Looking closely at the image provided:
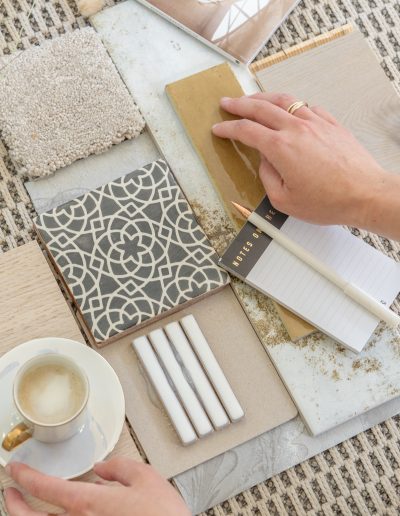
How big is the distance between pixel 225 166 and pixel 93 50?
0.20 metres

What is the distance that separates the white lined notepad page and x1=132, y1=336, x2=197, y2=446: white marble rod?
133 millimetres

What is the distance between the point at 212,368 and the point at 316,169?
0.23m

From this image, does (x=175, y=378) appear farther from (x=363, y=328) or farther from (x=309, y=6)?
(x=309, y=6)

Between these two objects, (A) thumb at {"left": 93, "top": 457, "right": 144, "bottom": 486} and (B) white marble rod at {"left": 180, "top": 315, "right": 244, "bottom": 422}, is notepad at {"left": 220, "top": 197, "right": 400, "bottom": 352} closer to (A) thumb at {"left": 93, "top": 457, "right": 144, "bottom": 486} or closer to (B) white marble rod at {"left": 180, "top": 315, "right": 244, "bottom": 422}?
(B) white marble rod at {"left": 180, "top": 315, "right": 244, "bottom": 422}

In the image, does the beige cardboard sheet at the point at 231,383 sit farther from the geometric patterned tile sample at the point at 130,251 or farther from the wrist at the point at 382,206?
the wrist at the point at 382,206

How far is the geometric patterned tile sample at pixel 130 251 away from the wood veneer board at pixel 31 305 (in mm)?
17

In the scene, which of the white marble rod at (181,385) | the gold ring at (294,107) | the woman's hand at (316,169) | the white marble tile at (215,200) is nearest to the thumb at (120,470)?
the white marble rod at (181,385)

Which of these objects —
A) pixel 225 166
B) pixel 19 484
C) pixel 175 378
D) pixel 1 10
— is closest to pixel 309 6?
pixel 225 166

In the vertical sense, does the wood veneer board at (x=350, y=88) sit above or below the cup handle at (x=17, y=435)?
above

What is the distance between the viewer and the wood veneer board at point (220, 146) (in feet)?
2.78

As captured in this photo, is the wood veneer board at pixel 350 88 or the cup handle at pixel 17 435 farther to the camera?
the wood veneer board at pixel 350 88

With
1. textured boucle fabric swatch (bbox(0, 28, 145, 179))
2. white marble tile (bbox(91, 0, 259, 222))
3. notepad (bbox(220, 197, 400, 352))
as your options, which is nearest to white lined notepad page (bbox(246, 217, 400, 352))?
notepad (bbox(220, 197, 400, 352))

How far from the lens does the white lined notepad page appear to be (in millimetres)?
821

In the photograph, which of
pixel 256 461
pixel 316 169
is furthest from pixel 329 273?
pixel 256 461
